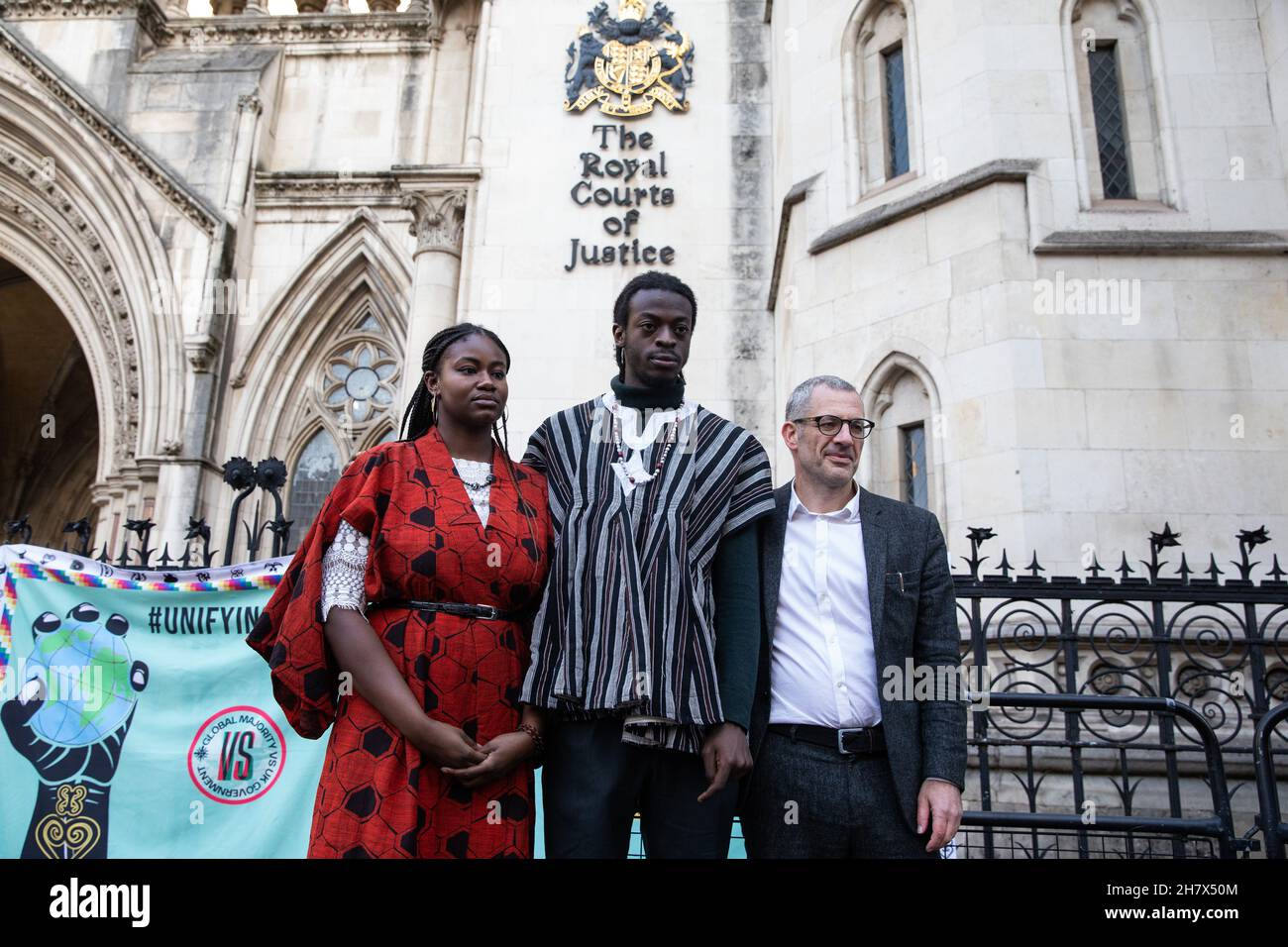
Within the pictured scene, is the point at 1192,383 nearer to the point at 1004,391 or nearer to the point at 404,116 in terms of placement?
the point at 1004,391

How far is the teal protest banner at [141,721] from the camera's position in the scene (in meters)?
4.55

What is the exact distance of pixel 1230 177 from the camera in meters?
6.93

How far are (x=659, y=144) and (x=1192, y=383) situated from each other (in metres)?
6.95

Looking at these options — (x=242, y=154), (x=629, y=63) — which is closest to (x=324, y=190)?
(x=242, y=154)

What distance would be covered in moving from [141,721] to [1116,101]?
8546 millimetres

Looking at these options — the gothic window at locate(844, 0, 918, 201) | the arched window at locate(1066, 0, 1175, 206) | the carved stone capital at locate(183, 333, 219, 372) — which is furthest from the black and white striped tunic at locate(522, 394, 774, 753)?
the carved stone capital at locate(183, 333, 219, 372)

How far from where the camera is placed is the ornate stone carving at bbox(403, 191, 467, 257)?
1103cm

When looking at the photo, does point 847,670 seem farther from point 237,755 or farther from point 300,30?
point 300,30

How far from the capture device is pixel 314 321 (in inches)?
552

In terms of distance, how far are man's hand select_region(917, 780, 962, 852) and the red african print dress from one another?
108 centimetres

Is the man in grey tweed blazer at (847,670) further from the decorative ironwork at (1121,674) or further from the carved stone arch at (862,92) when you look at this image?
the carved stone arch at (862,92)

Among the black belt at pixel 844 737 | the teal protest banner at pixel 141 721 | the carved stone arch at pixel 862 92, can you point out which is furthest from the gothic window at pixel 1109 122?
the teal protest banner at pixel 141 721
